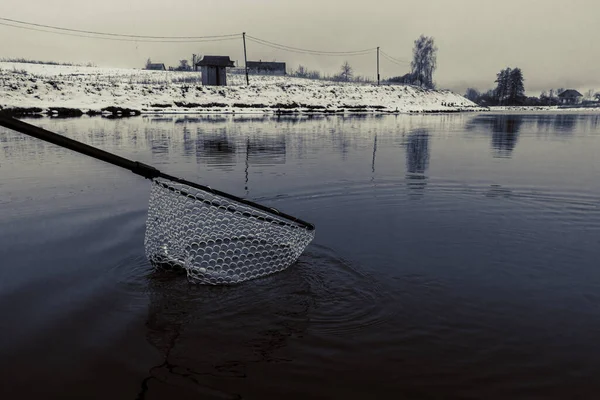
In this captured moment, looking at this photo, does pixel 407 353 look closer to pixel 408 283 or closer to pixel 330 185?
pixel 408 283

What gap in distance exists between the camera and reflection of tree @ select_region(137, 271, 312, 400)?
3.33m

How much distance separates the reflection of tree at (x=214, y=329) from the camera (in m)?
3.33

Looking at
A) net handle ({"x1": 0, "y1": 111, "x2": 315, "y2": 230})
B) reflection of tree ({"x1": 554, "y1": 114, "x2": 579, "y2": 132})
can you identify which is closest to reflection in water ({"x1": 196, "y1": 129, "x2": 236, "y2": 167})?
net handle ({"x1": 0, "y1": 111, "x2": 315, "y2": 230})

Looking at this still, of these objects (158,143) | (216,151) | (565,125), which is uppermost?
(565,125)

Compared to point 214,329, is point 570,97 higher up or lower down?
higher up

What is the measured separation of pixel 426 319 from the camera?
427 centimetres

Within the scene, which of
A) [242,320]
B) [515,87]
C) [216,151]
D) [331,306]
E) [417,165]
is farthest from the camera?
[515,87]

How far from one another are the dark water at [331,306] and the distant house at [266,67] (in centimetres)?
11831

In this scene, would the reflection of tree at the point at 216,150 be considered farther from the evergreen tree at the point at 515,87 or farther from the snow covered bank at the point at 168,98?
the evergreen tree at the point at 515,87

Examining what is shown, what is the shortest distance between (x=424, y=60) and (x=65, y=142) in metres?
144

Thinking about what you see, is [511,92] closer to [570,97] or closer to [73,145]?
[570,97]

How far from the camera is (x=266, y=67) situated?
398 ft

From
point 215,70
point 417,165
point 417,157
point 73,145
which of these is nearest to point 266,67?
point 215,70

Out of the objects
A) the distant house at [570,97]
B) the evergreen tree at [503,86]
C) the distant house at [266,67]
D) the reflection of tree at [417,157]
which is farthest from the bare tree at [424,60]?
the reflection of tree at [417,157]
